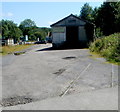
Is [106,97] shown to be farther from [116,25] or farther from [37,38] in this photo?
[37,38]

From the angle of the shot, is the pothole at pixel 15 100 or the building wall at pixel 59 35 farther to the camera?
the building wall at pixel 59 35

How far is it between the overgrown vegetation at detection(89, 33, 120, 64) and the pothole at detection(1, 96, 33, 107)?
7818mm

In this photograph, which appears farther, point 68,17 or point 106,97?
point 68,17

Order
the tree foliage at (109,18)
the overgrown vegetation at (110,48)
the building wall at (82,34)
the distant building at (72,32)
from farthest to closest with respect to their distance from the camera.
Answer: the tree foliage at (109,18) → the building wall at (82,34) → the distant building at (72,32) → the overgrown vegetation at (110,48)

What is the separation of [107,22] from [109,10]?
2467 mm

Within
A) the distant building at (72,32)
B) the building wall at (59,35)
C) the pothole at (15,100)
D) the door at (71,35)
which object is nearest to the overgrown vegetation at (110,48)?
the pothole at (15,100)

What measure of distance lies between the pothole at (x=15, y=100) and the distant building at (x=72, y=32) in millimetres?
23730

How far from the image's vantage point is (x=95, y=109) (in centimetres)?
436

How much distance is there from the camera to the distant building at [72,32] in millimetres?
28469

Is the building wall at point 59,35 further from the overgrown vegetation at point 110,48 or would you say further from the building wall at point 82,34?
the overgrown vegetation at point 110,48

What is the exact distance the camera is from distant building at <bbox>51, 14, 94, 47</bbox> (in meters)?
28.5

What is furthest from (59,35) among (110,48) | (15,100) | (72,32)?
(15,100)

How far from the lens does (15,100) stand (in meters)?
5.13

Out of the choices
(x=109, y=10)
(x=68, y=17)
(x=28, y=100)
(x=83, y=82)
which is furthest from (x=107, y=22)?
(x=28, y=100)
